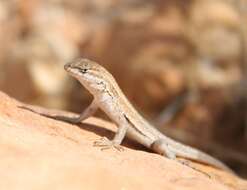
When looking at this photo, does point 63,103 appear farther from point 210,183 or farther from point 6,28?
point 210,183

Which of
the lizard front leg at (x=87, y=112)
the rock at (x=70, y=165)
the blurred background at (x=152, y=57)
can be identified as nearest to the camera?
the rock at (x=70, y=165)

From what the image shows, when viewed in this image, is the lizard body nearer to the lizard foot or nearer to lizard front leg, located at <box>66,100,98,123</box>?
lizard front leg, located at <box>66,100,98,123</box>

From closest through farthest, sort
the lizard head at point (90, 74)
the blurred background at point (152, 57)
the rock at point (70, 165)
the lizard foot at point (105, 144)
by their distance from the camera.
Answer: the rock at point (70, 165), the lizard foot at point (105, 144), the lizard head at point (90, 74), the blurred background at point (152, 57)

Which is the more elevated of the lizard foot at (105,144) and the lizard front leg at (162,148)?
the lizard foot at (105,144)

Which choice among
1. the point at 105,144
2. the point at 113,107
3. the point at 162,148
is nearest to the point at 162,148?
the point at 162,148

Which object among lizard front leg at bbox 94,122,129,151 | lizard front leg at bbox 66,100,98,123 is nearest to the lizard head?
lizard front leg at bbox 66,100,98,123

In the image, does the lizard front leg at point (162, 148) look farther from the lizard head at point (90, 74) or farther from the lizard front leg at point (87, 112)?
the lizard head at point (90, 74)

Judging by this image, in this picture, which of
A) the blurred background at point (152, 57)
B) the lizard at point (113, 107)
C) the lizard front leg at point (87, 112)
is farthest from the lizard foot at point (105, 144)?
the blurred background at point (152, 57)
